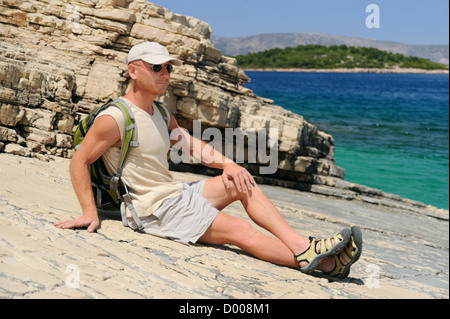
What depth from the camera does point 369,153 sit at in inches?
1029

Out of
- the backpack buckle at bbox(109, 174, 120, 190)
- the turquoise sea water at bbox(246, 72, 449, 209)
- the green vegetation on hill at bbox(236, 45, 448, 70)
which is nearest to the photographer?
the backpack buckle at bbox(109, 174, 120, 190)

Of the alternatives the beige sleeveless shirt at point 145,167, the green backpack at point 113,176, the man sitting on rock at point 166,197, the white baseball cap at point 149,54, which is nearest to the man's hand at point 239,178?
the man sitting on rock at point 166,197

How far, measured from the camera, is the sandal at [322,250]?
Answer: 3.85 m

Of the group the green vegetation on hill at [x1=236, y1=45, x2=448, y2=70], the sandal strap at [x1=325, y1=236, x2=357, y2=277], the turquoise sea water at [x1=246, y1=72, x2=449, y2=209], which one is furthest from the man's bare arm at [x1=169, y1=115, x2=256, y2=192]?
the green vegetation on hill at [x1=236, y1=45, x2=448, y2=70]

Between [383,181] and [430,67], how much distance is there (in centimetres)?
14397

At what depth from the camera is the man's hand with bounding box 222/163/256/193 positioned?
420 centimetres

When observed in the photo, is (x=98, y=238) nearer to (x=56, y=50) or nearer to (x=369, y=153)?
(x=56, y=50)

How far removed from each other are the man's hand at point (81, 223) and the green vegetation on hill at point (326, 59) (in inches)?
4859

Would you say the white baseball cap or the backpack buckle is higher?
the white baseball cap

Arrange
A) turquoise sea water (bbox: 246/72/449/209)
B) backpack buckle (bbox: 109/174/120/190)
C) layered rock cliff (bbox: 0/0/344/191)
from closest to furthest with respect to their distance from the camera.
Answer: backpack buckle (bbox: 109/174/120/190) → layered rock cliff (bbox: 0/0/344/191) → turquoise sea water (bbox: 246/72/449/209)

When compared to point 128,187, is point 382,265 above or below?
below

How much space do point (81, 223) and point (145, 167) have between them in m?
0.68

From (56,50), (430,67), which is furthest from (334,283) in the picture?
(430,67)

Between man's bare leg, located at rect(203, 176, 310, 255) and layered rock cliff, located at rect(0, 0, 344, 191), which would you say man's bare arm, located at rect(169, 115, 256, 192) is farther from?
layered rock cliff, located at rect(0, 0, 344, 191)
